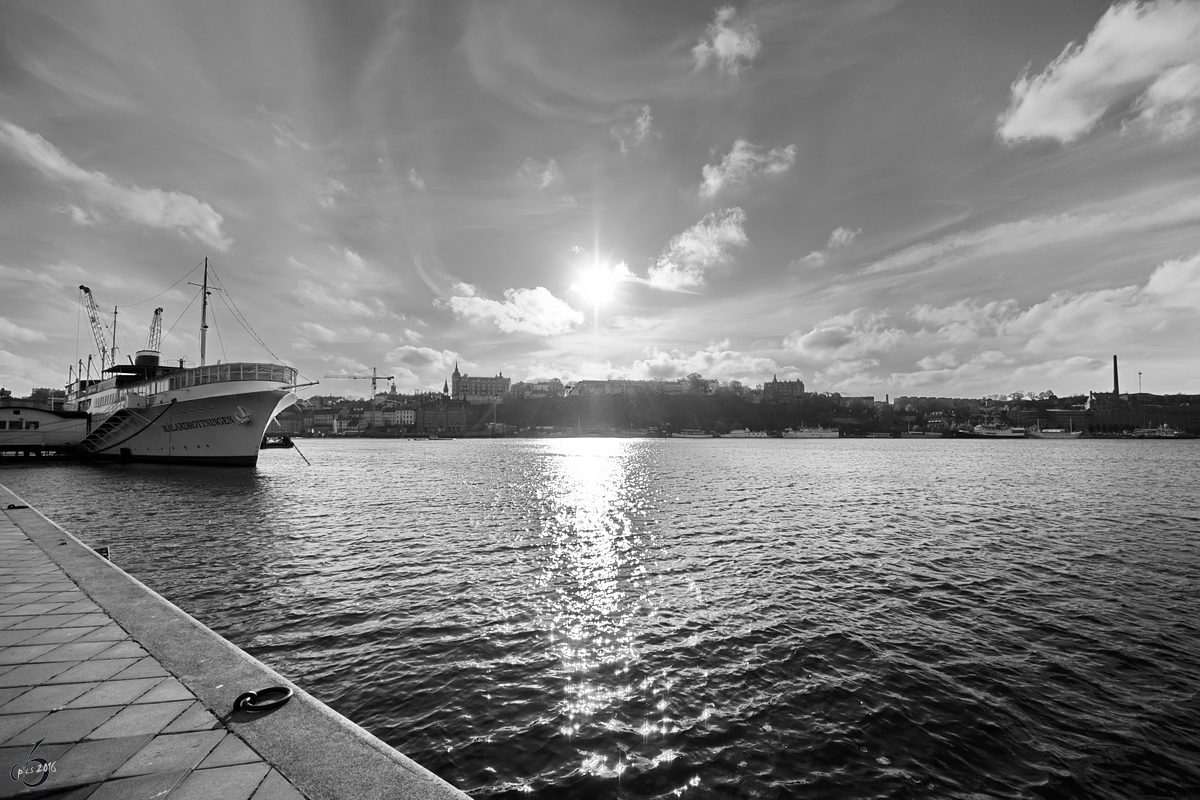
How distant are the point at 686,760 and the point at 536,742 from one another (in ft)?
8.23

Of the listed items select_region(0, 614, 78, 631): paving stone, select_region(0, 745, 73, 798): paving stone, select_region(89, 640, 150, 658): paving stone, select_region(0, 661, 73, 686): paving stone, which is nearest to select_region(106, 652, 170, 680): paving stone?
select_region(89, 640, 150, 658): paving stone

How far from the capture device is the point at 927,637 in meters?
13.1

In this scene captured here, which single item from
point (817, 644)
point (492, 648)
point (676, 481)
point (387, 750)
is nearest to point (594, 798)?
point (387, 750)

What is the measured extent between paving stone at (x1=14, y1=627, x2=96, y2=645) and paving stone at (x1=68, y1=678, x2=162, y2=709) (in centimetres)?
235

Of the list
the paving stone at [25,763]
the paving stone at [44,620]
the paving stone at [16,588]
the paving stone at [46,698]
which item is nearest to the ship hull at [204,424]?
the paving stone at [16,588]

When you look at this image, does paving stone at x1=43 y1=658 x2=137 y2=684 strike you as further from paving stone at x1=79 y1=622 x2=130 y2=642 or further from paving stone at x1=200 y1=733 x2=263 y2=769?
paving stone at x1=200 y1=733 x2=263 y2=769

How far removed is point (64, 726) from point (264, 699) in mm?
1786

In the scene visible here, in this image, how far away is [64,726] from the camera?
5.25 m

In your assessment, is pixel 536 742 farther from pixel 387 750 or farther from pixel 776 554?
pixel 776 554

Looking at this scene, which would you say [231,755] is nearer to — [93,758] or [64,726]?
[93,758]

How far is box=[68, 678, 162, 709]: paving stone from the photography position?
5.70m

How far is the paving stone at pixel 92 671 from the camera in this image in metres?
6.27

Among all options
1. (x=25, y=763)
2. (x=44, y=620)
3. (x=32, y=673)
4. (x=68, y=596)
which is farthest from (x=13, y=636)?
Result: (x=25, y=763)

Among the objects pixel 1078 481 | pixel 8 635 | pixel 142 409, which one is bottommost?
pixel 1078 481
